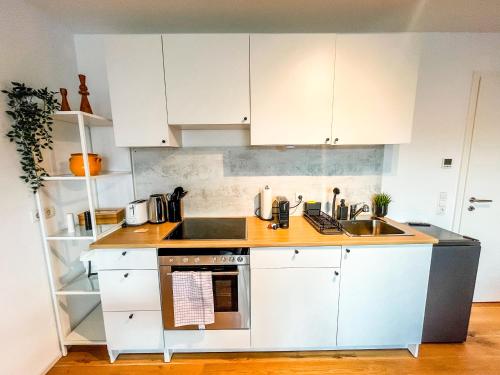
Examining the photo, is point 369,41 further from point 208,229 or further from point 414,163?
point 208,229

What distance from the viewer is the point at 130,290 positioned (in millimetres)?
1495

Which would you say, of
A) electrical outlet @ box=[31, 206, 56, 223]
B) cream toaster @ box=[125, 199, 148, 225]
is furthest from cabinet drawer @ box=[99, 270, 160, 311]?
electrical outlet @ box=[31, 206, 56, 223]

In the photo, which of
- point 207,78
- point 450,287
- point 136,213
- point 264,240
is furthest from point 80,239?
point 450,287

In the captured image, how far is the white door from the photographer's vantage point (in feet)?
6.23

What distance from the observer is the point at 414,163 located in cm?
199

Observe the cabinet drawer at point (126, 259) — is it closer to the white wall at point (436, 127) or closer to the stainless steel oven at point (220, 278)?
the stainless steel oven at point (220, 278)

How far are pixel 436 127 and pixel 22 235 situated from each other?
10.9 feet

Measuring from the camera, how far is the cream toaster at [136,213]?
5.74 feet

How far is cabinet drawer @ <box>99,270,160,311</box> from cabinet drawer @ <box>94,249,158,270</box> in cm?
4

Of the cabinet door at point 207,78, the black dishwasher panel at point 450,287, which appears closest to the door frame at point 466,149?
the black dishwasher panel at point 450,287

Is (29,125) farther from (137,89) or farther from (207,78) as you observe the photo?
A: (207,78)

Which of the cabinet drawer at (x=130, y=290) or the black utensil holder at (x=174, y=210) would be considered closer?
the cabinet drawer at (x=130, y=290)

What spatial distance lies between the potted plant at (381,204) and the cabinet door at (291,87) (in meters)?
0.83

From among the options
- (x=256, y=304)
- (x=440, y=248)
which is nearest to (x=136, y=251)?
(x=256, y=304)
